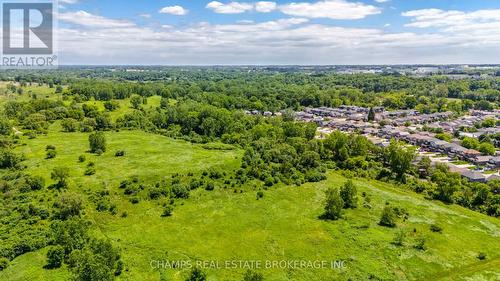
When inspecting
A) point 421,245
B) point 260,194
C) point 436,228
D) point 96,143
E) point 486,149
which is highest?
point 486,149

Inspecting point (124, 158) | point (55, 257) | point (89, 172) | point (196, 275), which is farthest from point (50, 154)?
point (196, 275)

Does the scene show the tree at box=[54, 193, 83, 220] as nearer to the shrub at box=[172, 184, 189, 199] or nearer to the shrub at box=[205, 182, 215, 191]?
the shrub at box=[172, 184, 189, 199]

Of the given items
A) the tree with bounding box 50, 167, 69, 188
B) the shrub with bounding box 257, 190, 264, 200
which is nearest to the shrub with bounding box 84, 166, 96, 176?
the tree with bounding box 50, 167, 69, 188

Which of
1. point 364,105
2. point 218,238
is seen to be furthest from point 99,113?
point 364,105

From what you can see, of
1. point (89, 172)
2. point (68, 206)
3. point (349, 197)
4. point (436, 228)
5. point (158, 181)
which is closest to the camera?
point (436, 228)

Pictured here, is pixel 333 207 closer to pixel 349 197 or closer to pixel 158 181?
pixel 349 197

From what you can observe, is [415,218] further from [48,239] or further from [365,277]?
[48,239]

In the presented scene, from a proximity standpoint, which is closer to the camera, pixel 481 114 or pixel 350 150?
pixel 350 150

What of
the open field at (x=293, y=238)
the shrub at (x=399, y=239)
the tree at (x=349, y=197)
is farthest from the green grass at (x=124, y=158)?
the shrub at (x=399, y=239)
